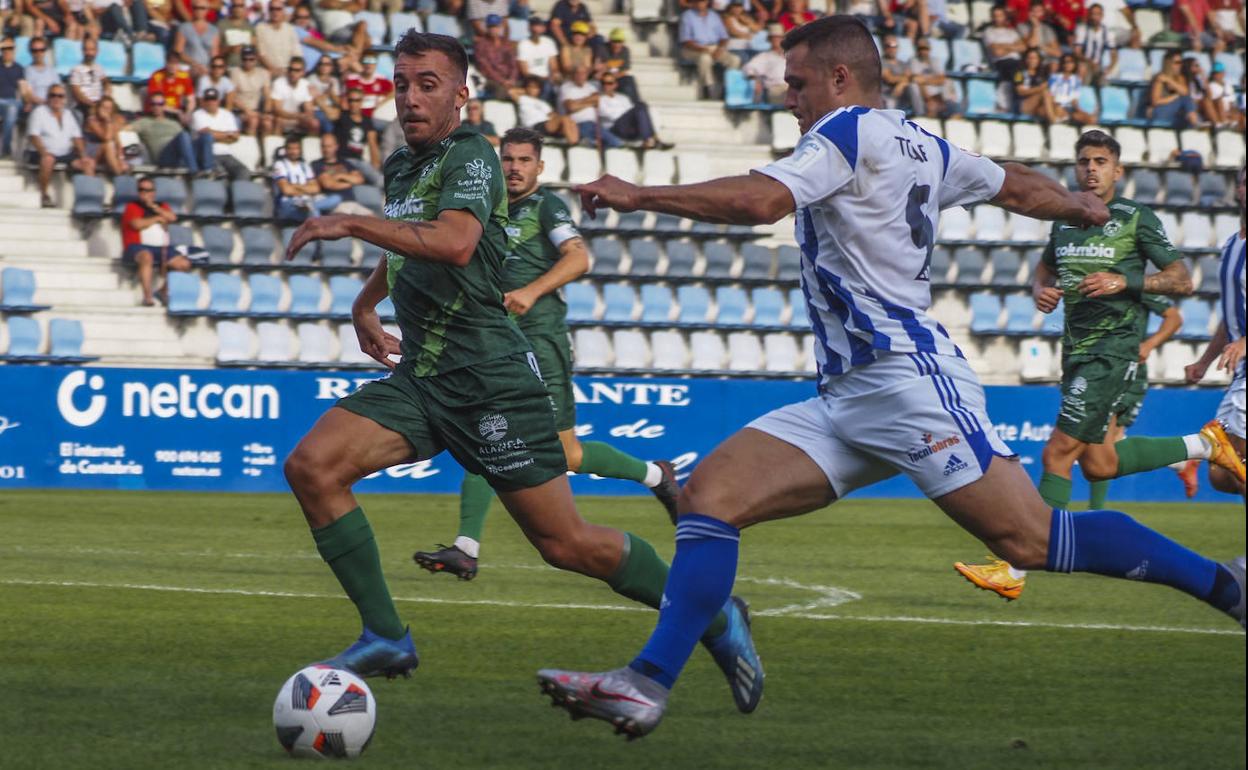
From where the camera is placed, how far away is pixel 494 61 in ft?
70.4

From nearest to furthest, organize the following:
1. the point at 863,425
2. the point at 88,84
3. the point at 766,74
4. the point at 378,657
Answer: the point at 863,425 → the point at 378,657 → the point at 88,84 → the point at 766,74

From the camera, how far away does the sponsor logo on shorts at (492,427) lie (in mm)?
5758

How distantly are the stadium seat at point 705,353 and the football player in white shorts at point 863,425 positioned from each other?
15217 mm

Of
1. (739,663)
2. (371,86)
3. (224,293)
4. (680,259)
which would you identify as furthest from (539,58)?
(739,663)

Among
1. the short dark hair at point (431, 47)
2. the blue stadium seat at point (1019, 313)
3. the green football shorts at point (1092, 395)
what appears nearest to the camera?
the short dark hair at point (431, 47)

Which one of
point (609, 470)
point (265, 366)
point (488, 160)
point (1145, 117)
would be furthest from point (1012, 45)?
point (488, 160)

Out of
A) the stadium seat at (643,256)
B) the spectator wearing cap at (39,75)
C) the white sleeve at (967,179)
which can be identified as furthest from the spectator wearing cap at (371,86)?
the white sleeve at (967,179)

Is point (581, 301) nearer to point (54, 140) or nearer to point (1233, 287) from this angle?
point (54, 140)

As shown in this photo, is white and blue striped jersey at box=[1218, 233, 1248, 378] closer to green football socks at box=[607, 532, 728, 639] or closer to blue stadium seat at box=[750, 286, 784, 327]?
green football socks at box=[607, 532, 728, 639]

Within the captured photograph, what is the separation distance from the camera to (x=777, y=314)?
21359mm

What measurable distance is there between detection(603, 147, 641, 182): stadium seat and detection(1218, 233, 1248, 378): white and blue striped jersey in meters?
13.0

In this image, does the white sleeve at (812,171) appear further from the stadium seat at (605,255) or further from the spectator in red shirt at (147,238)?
the stadium seat at (605,255)

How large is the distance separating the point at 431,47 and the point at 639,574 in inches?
72.5

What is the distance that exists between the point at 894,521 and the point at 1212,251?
34.9 ft
